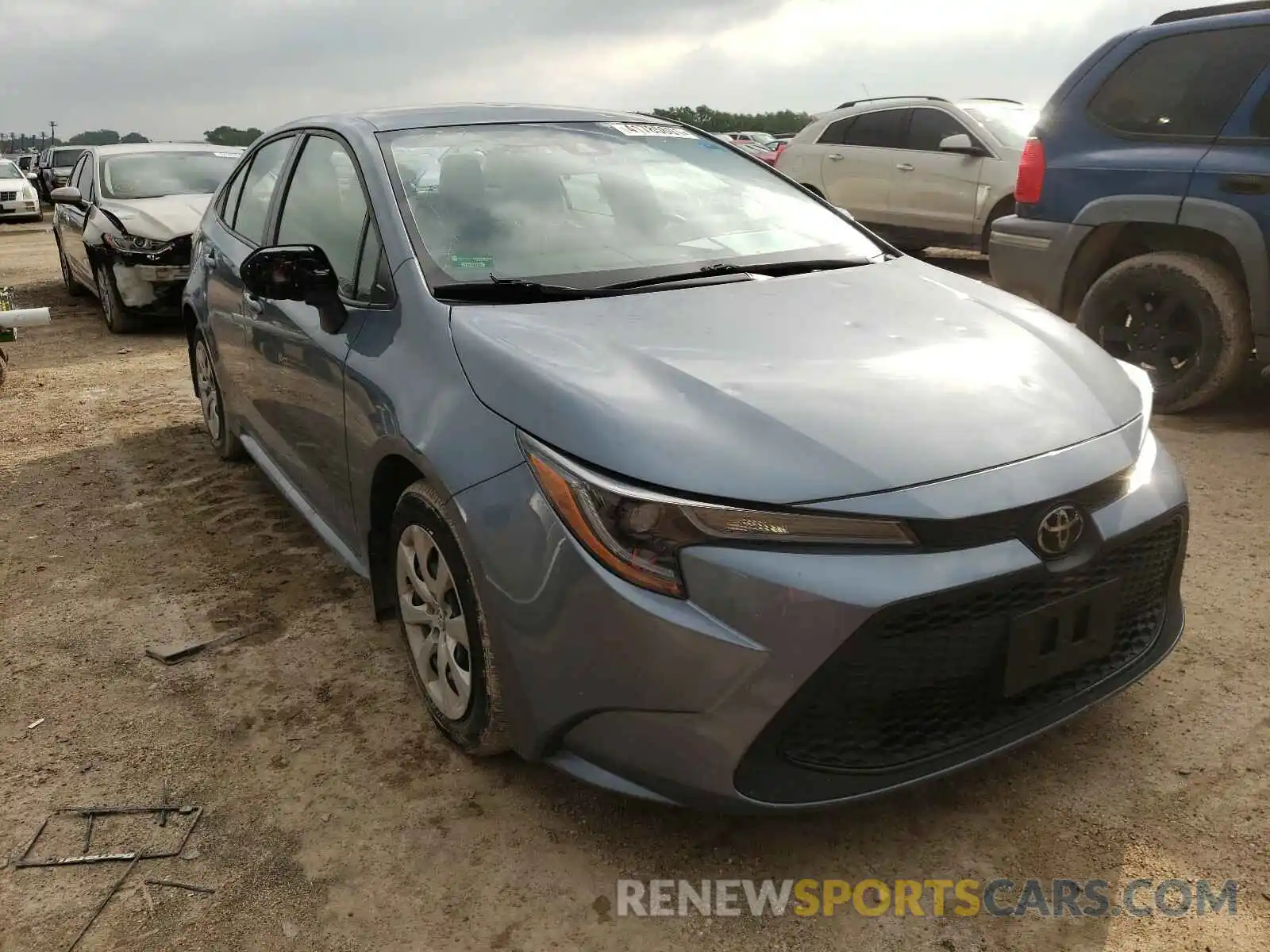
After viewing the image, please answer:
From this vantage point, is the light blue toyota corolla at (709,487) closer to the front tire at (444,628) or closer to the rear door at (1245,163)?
the front tire at (444,628)

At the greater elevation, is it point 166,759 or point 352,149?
point 352,149

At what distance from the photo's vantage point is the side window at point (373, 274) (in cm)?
282

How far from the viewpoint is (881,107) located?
10109 millimetres

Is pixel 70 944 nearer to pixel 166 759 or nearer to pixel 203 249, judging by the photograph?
pixel 166 759

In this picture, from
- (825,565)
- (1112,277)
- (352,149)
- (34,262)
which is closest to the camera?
(825,565)

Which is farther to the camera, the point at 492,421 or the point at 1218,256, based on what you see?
the point at 1218,256

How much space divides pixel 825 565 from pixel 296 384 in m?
2.05

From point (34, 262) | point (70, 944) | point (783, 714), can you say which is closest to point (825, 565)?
point (783, 714)

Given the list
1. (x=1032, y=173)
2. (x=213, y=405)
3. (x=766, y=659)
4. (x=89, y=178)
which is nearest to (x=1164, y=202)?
(x=1032, y=173)

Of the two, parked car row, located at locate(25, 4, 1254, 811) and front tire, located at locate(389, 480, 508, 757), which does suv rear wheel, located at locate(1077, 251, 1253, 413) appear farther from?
front tire, located at locate(389, 480, 508, 757)

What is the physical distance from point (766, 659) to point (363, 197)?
1.92 m

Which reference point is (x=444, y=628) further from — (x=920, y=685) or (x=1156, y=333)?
(x=1156, y=333)

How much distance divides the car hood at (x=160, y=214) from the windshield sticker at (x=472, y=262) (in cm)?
588

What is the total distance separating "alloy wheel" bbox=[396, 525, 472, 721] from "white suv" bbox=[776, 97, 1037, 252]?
23.6 feet
